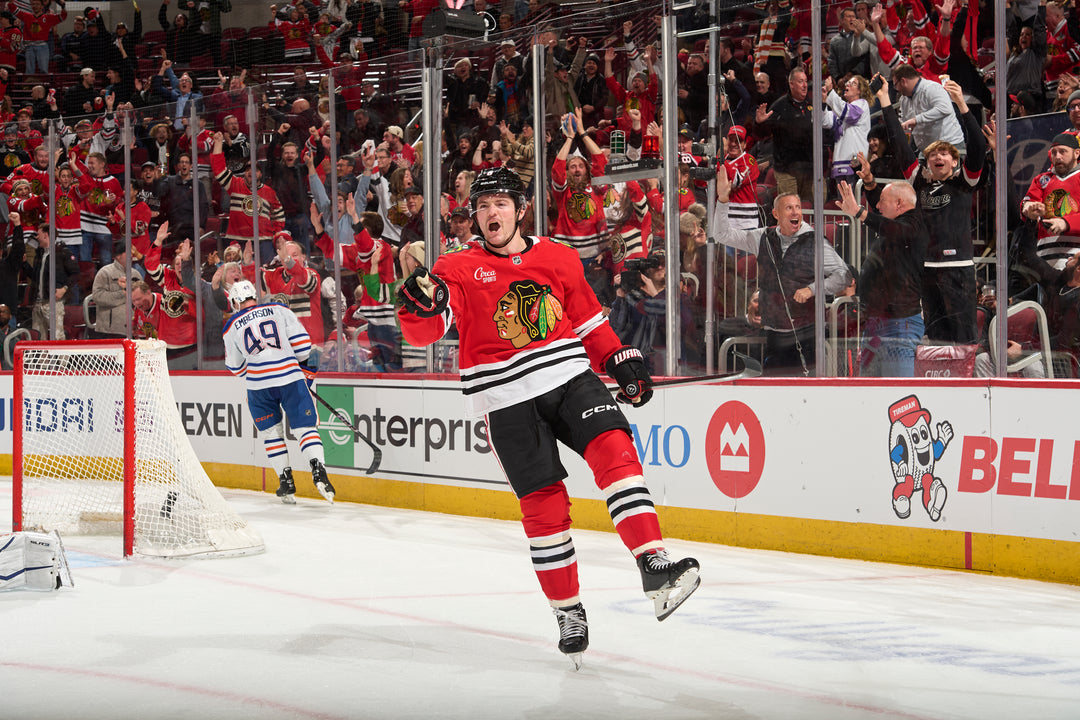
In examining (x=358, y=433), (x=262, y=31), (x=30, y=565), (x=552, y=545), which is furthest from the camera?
(x=262, y=31)

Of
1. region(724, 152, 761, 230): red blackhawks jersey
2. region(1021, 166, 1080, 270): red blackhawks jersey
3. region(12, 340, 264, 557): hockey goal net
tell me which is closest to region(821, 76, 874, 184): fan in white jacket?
region(724, 152, 761, 230): red blackhawks jersey

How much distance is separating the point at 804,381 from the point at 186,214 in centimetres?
554

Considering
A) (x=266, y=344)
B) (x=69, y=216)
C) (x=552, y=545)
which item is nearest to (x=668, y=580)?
(x=552, y=545)

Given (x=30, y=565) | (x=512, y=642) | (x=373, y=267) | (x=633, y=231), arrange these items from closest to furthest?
(x=512, y=642) < (x=30, y=565) < (x=633, y=231) < (x=373, y=267)

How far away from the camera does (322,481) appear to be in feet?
23.9

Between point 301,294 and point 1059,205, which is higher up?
point 1059,205

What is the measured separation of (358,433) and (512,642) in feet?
14.3

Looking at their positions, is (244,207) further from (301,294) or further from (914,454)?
(914,454)

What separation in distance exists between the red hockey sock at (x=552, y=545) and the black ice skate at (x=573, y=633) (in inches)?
1.1

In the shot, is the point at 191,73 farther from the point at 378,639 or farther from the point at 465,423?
the point at 378,639

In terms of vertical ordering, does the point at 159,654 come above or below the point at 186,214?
below

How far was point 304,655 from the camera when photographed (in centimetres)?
333

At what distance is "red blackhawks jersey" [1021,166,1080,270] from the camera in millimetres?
4988

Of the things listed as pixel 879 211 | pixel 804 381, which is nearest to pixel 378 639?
pixel 804 381
